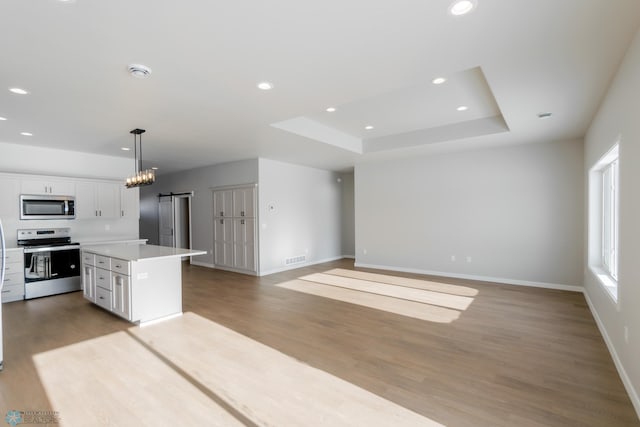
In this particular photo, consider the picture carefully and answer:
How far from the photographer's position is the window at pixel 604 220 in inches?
146

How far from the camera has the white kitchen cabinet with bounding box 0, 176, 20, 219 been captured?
5.11m

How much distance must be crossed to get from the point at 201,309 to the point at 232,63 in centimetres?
339

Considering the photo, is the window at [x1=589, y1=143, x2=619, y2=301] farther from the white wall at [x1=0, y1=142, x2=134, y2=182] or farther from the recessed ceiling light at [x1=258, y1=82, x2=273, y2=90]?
the white wall at [x1=0, y1=142, x2=134, y2=182]

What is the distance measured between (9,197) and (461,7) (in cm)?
696

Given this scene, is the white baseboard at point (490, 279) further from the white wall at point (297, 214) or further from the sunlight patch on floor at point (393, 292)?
the white wall at point (297, 214)

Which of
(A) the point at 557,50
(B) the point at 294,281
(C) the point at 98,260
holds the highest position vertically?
(A) the point at 557,50

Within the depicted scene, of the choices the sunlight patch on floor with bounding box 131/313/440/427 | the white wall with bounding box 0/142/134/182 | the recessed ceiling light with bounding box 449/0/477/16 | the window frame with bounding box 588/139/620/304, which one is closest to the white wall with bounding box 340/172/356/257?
the white wall with bounding box 0/142/134/182

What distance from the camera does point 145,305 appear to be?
389cm

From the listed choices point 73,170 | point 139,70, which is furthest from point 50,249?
point 139,70

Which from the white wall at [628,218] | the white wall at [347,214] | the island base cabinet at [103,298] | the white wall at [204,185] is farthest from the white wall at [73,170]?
the white wall at [628,218]

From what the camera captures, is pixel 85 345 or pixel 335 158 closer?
pixel 85 345

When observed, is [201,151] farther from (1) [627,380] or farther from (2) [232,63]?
(1) [627,380]

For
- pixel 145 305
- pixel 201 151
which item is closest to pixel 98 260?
pixel 145 305

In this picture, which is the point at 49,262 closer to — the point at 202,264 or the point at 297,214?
the point at 202,264
